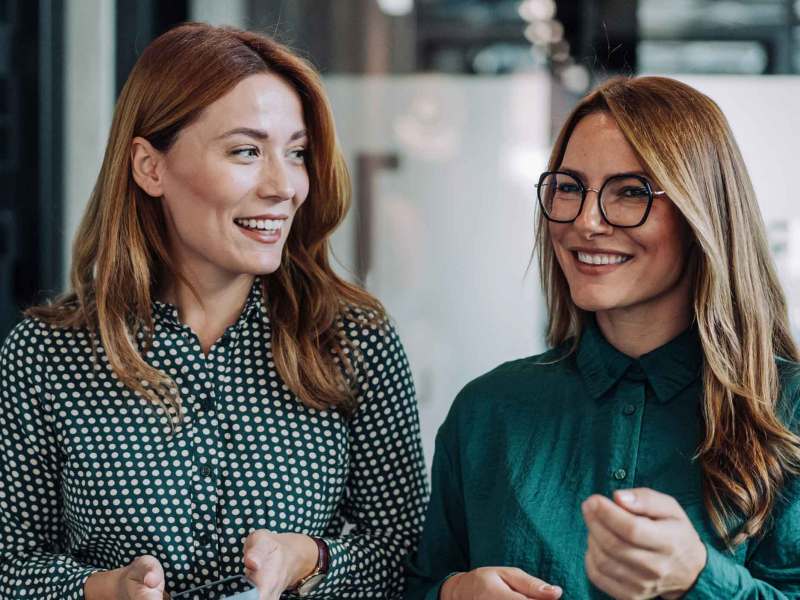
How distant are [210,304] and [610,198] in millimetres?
758

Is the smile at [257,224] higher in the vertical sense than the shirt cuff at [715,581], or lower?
higher

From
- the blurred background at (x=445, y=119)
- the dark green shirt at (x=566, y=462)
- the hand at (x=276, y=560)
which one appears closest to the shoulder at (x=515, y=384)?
the dark green shirt at (x=566, y=462)

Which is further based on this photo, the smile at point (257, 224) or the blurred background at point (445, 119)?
the blurred background at point (445, 119)

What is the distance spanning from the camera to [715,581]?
136 centimetres

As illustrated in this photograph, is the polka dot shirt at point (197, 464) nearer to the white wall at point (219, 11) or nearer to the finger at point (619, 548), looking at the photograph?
the finger at point (619, 548)

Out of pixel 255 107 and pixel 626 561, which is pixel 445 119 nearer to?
pixel 255 107

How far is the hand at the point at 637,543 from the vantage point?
124 centimetres

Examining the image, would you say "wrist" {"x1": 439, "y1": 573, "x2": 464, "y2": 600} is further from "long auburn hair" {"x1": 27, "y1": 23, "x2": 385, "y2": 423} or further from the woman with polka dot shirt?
"long auburn hair" {"x1": 27, "y1": 23, "x2": 385, "y2": 423}

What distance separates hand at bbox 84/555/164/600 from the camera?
4.98 ft

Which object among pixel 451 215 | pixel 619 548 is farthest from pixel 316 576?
pixel 451 215

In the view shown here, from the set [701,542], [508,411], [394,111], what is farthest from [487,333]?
[701,542]

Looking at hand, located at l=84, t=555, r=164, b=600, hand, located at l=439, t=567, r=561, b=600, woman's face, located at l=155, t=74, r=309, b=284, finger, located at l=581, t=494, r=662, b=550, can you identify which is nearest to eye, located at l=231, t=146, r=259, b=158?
woman's face, located at l=155, t=74, r=309, b=284

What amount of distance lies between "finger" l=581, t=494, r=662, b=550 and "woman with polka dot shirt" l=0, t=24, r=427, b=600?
0.61m

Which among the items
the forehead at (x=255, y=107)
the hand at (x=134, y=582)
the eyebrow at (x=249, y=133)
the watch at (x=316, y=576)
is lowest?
the watch at (x=316, y=576)
